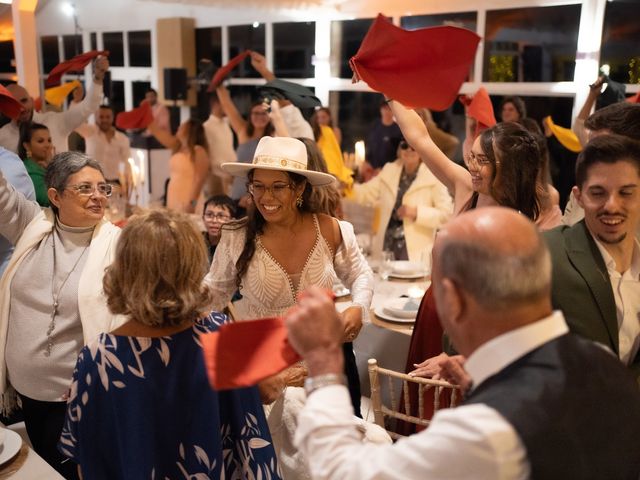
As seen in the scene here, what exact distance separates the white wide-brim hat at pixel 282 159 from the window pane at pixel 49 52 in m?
10.7

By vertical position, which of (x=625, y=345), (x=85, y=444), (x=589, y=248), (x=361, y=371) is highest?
(x=589, y=248)

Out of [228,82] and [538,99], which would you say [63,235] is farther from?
[228,82]

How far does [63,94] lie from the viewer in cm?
526

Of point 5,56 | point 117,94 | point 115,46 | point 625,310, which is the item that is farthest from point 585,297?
point 117,94

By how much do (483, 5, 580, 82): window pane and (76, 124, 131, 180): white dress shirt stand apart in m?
3.92

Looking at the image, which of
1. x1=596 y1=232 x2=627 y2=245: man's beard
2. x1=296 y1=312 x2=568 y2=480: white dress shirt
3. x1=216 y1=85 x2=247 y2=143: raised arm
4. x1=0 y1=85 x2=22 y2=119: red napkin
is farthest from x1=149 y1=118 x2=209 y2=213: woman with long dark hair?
x1=296 y1=312 x2=568 y2=480: white dress shirt

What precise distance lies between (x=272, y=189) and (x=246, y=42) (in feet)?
22.9

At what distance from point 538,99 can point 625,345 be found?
490cm

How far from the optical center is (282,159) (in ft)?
7.66

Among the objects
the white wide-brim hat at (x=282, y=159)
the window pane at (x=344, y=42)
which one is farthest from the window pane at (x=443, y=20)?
the white wide-brim hat at (x=282, y=159)

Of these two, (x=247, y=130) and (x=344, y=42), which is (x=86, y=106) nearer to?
(x=247, y=130)

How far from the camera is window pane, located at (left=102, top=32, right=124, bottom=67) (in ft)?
33.4

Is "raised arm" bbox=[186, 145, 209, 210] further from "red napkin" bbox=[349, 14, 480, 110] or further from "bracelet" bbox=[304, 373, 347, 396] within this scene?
"bracelet" bbox=[304, 373, 347, 396]

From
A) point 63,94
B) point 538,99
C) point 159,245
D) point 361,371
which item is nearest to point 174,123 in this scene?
point 63,94
